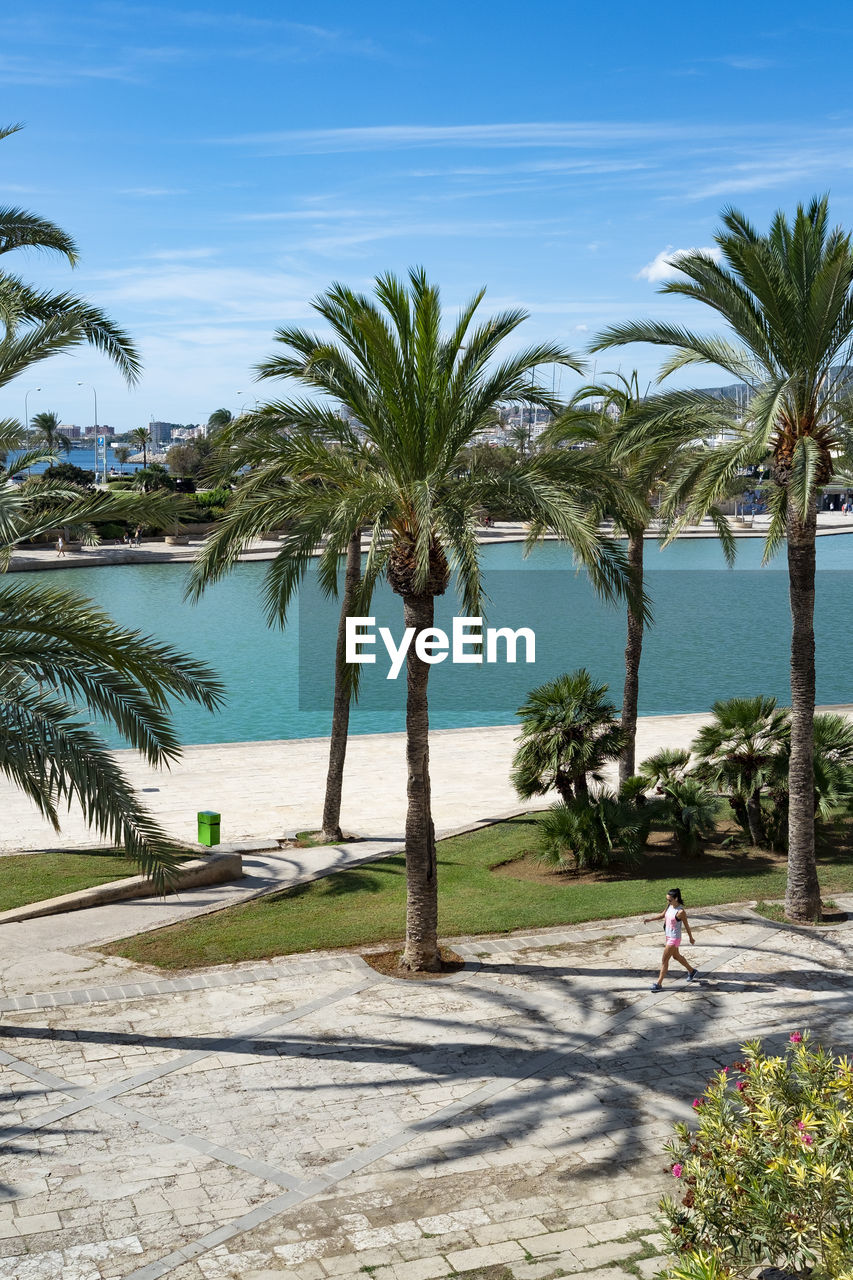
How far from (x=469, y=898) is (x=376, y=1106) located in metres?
5.88

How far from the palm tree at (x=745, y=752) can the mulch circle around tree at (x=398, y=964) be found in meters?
6.08

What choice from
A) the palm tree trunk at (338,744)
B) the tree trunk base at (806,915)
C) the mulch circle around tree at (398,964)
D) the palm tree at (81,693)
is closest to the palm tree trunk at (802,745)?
the tree trunk base at (806,915)

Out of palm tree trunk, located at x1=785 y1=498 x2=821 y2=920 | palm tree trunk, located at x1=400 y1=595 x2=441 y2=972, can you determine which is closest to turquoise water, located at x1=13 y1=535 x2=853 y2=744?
palm tree trunk, located at x1=400 y1=595 x2=441 y2=972

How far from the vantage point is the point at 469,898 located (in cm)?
1455

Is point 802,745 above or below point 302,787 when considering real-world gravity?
above

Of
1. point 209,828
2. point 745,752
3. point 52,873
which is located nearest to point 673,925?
point 745,752

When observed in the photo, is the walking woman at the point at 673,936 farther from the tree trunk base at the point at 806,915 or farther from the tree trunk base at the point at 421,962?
the tree trunk base at the point at 806,915

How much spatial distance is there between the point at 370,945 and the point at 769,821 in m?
7.19

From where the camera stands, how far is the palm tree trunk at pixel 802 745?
43.5ft

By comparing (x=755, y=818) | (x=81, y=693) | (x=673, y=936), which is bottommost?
(x=673, y=936)

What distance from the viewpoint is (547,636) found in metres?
48.6

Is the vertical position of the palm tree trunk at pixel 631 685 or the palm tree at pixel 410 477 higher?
the palm tree at pixel 410 477

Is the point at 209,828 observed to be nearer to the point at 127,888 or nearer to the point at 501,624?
the point at 127,888

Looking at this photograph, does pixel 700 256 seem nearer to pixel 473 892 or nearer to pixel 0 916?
pixel 473 892
